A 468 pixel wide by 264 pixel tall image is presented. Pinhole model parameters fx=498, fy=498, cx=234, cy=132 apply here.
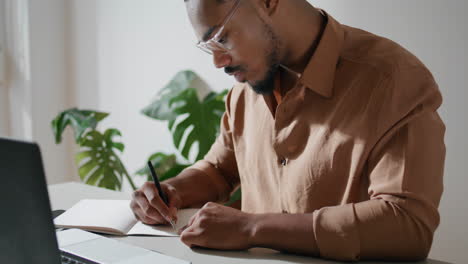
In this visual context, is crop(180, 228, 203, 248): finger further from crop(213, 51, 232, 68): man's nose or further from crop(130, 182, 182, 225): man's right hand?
crop(213, 51, 232, 68): man's nose

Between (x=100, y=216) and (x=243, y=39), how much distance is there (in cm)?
53

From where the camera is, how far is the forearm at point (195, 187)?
1.33 m

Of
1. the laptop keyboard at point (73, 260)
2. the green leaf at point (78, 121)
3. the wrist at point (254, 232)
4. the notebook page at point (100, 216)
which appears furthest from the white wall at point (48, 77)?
the wrist at point (254, 232)

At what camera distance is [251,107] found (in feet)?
4.42

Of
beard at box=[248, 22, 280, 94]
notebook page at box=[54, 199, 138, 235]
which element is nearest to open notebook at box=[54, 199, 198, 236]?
notebook page at box=[54, 199, 138, 235]

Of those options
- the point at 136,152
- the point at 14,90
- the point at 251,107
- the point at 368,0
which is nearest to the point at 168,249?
the point at 251,107

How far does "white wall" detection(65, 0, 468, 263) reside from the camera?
1.66 meters

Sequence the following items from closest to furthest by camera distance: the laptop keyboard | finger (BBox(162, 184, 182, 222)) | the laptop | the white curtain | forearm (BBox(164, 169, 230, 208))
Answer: the laptop, the laptop keyboard, finger (BBox(162, 184, 182, 222)), forearm (BBox(164, 169, 230, 208)), the white curtain

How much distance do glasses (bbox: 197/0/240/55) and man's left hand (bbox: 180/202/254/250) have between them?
0.36 meters

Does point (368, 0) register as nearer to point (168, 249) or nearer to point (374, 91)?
point (374, 91)

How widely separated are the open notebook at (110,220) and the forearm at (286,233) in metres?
0.23

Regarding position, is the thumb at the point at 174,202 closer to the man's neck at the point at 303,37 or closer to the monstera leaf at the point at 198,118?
the man's neck at the point at 303,37

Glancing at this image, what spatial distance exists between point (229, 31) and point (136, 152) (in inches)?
74.5

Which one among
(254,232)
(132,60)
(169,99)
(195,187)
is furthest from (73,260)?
(132,60)
